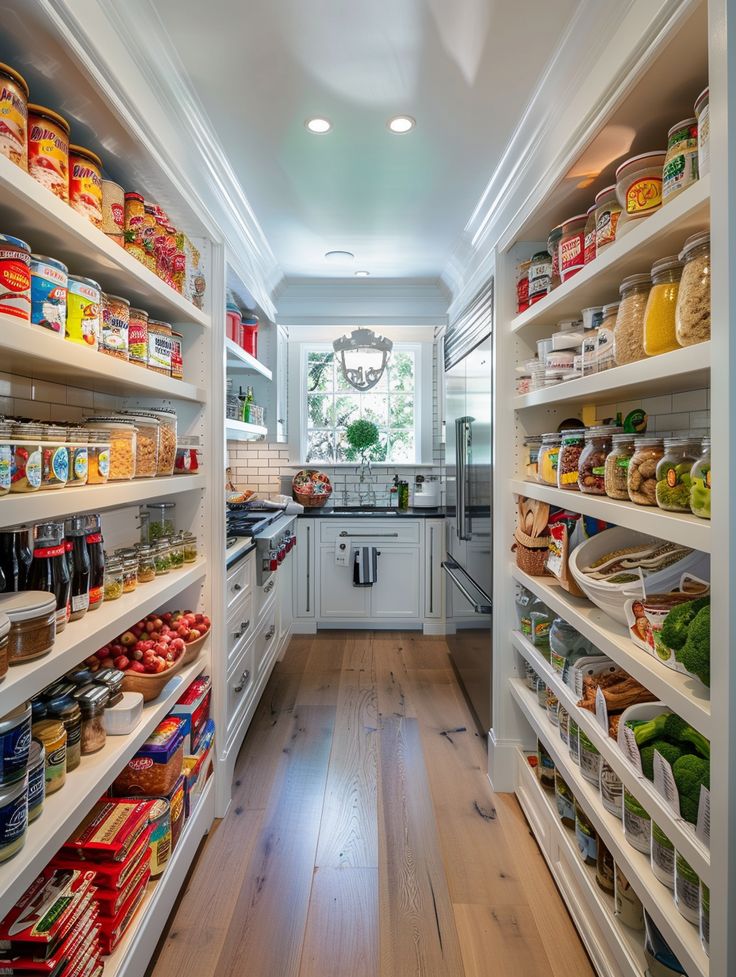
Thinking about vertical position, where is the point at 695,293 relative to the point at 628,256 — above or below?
below

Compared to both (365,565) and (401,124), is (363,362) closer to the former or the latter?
(401,124)

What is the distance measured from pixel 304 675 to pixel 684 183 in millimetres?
3089

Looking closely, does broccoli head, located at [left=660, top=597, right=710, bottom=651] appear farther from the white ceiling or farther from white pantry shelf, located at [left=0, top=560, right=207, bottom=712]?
the white ceiling

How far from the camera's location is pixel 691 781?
1076 millimetres

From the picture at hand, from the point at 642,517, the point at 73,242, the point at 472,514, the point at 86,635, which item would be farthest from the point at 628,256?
the point at 472,514

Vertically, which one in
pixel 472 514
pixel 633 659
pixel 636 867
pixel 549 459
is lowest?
pixel 636 867

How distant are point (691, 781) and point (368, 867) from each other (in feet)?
3.98

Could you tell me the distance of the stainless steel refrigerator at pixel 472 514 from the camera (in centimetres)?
251

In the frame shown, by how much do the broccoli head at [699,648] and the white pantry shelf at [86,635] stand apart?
46.0 inches

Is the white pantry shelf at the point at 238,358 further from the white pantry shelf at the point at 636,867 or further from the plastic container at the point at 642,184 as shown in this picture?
the white pantry shelf at the point at 636,867

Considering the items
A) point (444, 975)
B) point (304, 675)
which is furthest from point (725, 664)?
point (304, 675)

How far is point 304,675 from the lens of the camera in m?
3.48

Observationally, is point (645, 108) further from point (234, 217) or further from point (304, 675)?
point (304, 675)

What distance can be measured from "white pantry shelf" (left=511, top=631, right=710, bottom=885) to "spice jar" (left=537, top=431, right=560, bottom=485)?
0.63 metres
